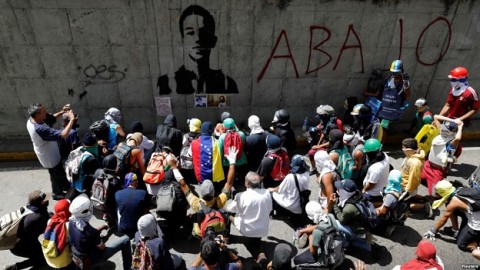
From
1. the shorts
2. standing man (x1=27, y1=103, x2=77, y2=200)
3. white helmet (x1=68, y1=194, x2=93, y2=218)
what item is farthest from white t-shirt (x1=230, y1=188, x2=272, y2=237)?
the shorts

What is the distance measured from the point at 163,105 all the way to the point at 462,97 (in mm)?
6224

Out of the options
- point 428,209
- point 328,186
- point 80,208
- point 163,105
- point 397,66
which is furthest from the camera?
point 163,105

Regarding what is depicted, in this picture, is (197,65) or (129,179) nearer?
(129,179)

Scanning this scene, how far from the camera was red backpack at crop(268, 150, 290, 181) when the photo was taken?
658 cm

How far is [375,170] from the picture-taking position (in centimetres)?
614

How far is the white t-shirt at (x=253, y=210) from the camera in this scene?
17.8ft

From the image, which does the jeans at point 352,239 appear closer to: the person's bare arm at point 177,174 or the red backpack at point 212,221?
the red backpack at point 212,221

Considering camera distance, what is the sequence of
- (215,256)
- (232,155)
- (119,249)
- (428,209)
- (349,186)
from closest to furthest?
(215,256) < (119,249) < (349,186) < (428,209) < (232,155)

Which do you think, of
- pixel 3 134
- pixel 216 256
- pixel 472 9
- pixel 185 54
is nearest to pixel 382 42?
pixel 472 9

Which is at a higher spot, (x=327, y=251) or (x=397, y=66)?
(x=397, y=66)

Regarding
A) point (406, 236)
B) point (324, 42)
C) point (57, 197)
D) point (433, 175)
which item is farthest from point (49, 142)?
point (433, 175)

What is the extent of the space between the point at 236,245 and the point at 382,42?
539 centimetres

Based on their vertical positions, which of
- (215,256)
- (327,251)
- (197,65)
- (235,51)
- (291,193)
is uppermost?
(235,51)

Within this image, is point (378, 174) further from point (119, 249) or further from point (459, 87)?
point (119, 249)
